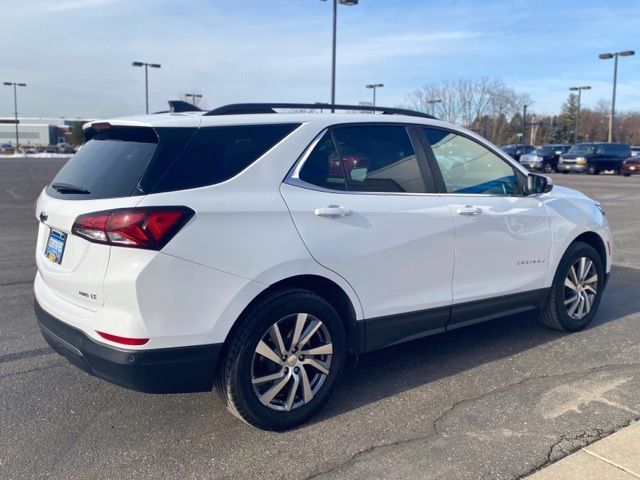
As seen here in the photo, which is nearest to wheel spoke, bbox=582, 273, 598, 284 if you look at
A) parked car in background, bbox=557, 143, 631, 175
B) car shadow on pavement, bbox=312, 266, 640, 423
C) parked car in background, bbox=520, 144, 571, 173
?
car shadow on pavement, bbox=312, 266, 640, 423

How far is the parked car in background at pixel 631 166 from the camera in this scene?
106 feet

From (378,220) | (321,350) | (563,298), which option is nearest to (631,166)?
(563,298)

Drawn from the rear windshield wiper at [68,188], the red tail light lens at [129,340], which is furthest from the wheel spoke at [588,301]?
the rear windshield wiper at [68,188]

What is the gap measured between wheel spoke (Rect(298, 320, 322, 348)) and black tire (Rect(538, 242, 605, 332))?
2.44 meters

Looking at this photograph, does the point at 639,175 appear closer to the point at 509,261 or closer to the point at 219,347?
the point at 509,261

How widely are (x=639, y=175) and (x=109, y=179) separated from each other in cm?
3630

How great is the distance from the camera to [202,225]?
309 cm

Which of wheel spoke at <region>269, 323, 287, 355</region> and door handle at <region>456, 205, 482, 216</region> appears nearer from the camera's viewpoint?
wheel spoke at <region>269, 323, 287, 355</region>

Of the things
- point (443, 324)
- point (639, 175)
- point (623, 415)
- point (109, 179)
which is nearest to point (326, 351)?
point (443, 324)

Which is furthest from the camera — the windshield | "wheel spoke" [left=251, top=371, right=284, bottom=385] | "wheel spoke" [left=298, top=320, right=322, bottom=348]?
the windshield

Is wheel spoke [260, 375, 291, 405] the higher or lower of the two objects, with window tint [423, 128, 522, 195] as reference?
lower

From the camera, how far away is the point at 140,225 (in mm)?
2957

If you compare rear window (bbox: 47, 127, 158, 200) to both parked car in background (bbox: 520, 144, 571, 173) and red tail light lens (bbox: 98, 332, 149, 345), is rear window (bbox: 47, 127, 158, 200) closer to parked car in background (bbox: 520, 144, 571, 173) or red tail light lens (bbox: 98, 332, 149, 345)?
red tail light lens (bbox: 98, 332, 149, 345)

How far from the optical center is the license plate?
3.37 m
